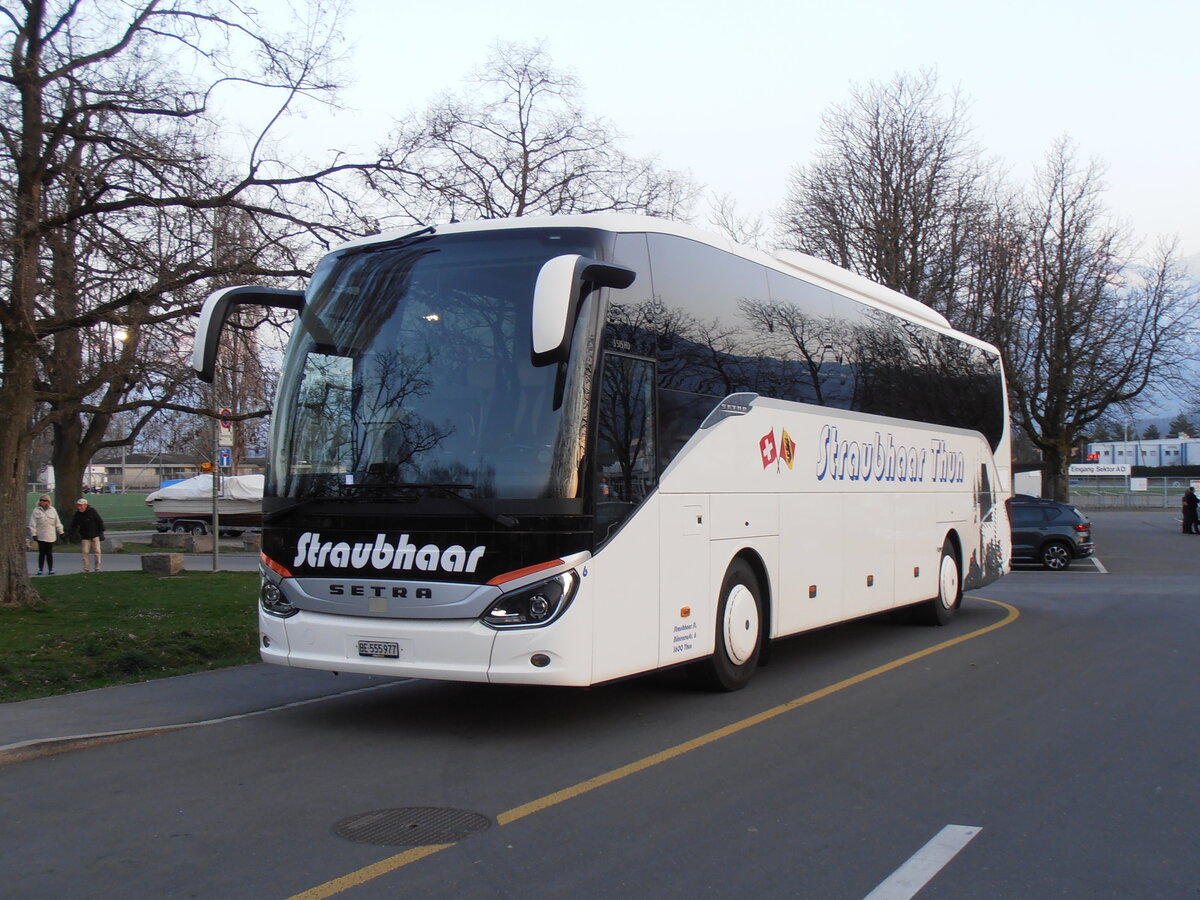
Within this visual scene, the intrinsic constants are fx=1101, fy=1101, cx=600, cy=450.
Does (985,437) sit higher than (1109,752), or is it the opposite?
(985,437)

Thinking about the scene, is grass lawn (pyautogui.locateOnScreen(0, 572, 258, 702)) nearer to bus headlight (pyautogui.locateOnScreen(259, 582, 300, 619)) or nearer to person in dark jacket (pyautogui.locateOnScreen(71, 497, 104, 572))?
bus headlight (pyautogui.locateOnScreen(259, 582, 300, 619))

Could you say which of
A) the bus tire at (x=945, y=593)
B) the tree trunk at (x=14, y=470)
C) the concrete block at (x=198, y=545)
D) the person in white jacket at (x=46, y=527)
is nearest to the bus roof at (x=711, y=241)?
the bus tire at (x=945, y=593)

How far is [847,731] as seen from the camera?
8148 millimetres

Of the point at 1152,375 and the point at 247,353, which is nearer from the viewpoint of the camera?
the point at 247,353

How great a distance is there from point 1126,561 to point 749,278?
24.4 metres

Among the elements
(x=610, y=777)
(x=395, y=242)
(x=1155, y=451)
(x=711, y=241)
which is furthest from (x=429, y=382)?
(x=1155, y=451)

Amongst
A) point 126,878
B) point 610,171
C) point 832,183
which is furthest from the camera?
point 832,183

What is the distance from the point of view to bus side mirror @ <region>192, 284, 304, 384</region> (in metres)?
8.34

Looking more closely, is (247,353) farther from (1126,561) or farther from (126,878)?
(1126,561)


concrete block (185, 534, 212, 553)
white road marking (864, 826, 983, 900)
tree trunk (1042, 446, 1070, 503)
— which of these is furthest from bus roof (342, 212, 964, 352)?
tree trunk (1042, 446, 1070, 503)

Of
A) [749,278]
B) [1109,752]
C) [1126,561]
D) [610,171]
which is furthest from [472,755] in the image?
[1126,561]

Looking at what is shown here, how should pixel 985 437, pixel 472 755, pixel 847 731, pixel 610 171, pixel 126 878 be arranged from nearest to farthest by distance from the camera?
pixel 126 878
pixel 472 755
pixel 847 731
pixel 985 437
pixel 610 171

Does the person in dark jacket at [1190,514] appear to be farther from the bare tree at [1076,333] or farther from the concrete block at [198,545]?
the concrete block at [198,545]

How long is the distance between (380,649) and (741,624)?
3.32 meters
